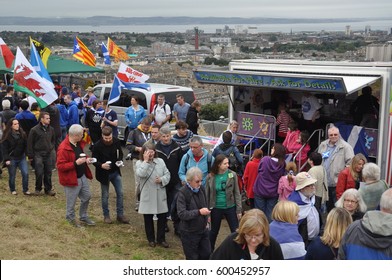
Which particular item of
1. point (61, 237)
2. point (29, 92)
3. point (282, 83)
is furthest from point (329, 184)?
point (29, 92)

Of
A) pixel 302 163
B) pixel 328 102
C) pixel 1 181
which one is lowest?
pixel 1 181

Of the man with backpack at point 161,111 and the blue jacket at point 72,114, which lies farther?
the blue jacket at point 72,114

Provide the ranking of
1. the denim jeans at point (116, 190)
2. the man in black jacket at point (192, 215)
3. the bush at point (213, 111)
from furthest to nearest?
1. the bush at point (213, 111)
2. the denim jeans at point (116, 190)
3. the man in black jacket at point (192, 215)

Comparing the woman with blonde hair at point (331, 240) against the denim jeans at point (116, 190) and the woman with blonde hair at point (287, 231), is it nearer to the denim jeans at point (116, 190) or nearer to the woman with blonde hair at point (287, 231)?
the woman with blonde hair at point (287, 231)

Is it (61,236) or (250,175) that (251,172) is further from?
(61,236)

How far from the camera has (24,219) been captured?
824 cm

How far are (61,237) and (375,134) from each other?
523cm

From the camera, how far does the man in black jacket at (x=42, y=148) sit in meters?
9.62

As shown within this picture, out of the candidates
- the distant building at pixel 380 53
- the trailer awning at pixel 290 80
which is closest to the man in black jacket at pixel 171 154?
the trailer awning at pixel 290 80

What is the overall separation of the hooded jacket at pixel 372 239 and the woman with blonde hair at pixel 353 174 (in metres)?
3.14

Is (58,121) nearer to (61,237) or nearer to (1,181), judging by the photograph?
(1,181)

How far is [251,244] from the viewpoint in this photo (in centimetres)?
436

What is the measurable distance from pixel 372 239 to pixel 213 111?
809 inches

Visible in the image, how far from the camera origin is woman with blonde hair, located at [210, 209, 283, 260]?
170 inches
